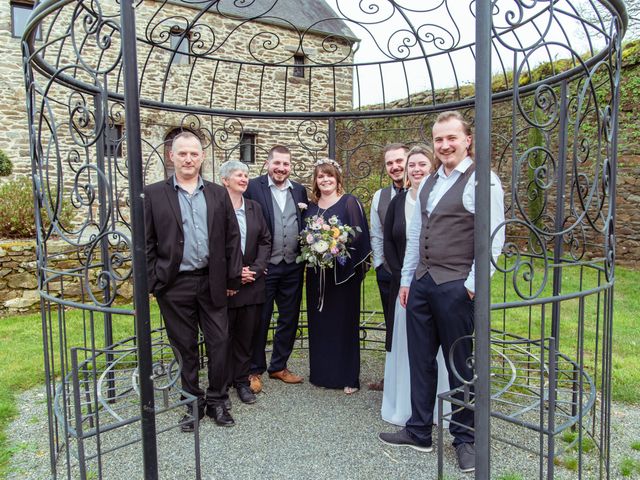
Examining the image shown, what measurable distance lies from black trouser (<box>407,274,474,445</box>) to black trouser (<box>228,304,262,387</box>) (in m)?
1.32

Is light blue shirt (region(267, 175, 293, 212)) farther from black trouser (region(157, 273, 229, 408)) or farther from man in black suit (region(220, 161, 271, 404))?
black trouser (region(157, 273, 229, 408))

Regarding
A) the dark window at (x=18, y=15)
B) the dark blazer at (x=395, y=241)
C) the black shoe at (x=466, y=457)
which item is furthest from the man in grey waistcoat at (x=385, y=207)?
the dark window at (x=18, y=15)

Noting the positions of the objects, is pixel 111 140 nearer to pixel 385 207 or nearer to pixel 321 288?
pixel 321 288

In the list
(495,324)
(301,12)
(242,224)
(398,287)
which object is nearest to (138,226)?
(242,224)

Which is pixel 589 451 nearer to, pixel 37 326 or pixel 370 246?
pixel 370 246

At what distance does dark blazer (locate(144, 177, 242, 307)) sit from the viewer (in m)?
3.11

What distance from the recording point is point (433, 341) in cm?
297

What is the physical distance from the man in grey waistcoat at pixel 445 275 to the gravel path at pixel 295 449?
0.27 metres

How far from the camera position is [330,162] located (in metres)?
3.99

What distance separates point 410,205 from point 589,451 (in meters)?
1.97

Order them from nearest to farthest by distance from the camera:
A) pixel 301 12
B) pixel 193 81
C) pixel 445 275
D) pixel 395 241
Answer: pixel 445 275
pixel 395 241
pixel 193 81
pixel 301 12

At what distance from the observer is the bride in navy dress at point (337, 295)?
399 centimetres

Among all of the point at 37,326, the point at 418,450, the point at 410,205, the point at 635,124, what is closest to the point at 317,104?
the point at 635,124

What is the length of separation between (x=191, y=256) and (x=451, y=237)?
168cm
